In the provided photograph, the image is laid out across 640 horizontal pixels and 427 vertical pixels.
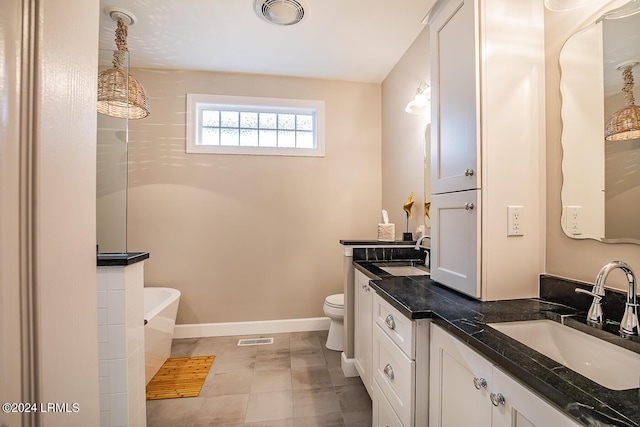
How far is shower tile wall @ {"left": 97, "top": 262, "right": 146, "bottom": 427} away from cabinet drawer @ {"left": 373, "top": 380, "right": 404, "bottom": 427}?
1.23 metres

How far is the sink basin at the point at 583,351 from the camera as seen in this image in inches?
30.0

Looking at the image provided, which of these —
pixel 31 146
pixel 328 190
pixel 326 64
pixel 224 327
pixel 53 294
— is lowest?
pixel 224 327

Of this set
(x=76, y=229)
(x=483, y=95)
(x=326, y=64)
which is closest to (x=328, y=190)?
(x=326, y=64)

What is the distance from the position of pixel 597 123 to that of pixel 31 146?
162 cm

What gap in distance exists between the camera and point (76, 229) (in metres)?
0.50

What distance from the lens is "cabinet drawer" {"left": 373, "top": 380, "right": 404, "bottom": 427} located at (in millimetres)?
1239

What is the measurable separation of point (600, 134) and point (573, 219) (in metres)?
0.34

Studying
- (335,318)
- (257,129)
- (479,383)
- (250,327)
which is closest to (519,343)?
(479,383)

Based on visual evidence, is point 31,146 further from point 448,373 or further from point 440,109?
point 440,109

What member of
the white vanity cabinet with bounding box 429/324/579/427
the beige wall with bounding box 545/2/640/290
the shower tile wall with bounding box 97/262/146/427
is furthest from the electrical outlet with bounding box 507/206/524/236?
the shower tile wall with bounding box 97/262/146/427

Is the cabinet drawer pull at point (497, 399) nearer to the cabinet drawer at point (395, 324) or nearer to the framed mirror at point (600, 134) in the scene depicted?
the cabinet drawer at point (395, 324)

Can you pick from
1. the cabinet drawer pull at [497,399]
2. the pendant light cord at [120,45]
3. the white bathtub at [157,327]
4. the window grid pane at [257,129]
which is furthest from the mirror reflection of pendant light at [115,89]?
the cabinet drawer pull at [497,399]

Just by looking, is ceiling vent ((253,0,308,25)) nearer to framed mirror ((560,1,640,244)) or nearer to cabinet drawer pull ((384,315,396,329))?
framed mirror ((560,1,640,244))

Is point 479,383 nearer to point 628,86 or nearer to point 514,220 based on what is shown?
point 514,220
